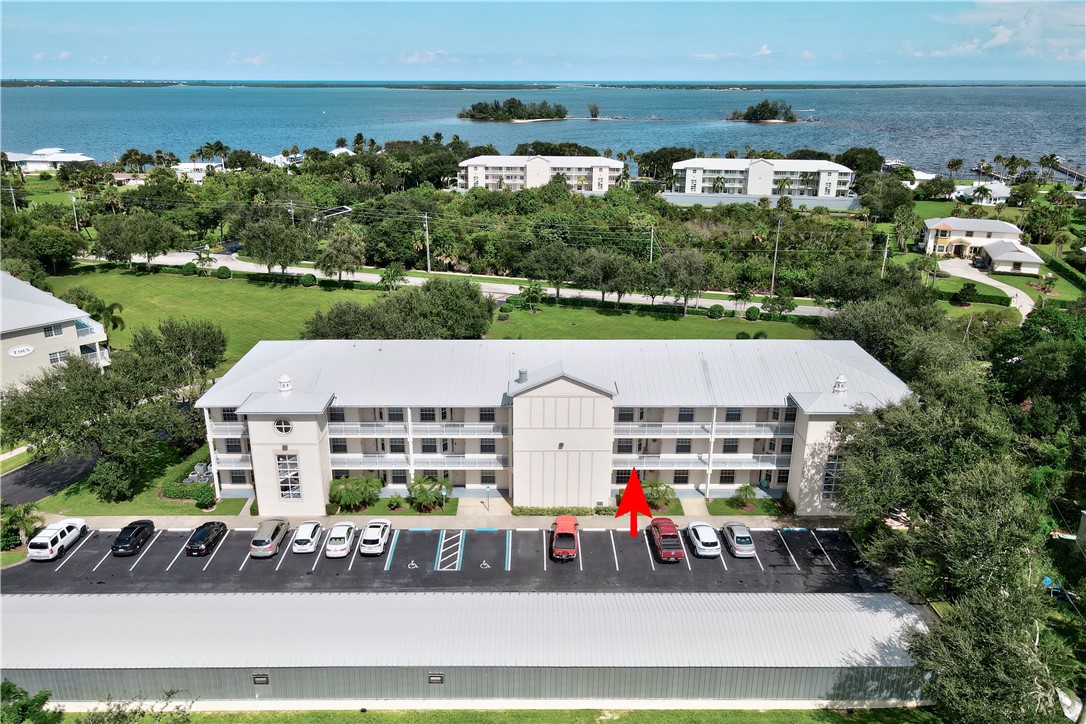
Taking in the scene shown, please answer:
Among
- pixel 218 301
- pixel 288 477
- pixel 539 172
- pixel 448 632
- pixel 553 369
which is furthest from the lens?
pixel 539 172

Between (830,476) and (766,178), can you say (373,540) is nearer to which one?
(830,476)

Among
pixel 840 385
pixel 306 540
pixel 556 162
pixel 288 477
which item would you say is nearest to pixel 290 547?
pixel 306 540

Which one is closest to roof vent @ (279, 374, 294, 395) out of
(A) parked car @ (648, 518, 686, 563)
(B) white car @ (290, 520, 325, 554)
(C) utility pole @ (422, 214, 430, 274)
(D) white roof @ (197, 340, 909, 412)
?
(D) white roof @ (197, 340, 909, 412)

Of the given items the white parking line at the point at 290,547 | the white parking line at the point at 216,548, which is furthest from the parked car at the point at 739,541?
the white parking line at the point at 216,548

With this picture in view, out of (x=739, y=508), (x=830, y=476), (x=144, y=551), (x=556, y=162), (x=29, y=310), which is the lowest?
(x=739, y=508)

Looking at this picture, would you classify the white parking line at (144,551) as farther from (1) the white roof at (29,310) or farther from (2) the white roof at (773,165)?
(2) the white roof at (773,165)

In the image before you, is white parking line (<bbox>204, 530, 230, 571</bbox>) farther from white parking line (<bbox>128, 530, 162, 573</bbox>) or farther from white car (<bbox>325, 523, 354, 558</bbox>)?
white car (<bbox>325, 523, 354, 558</bbox>)
